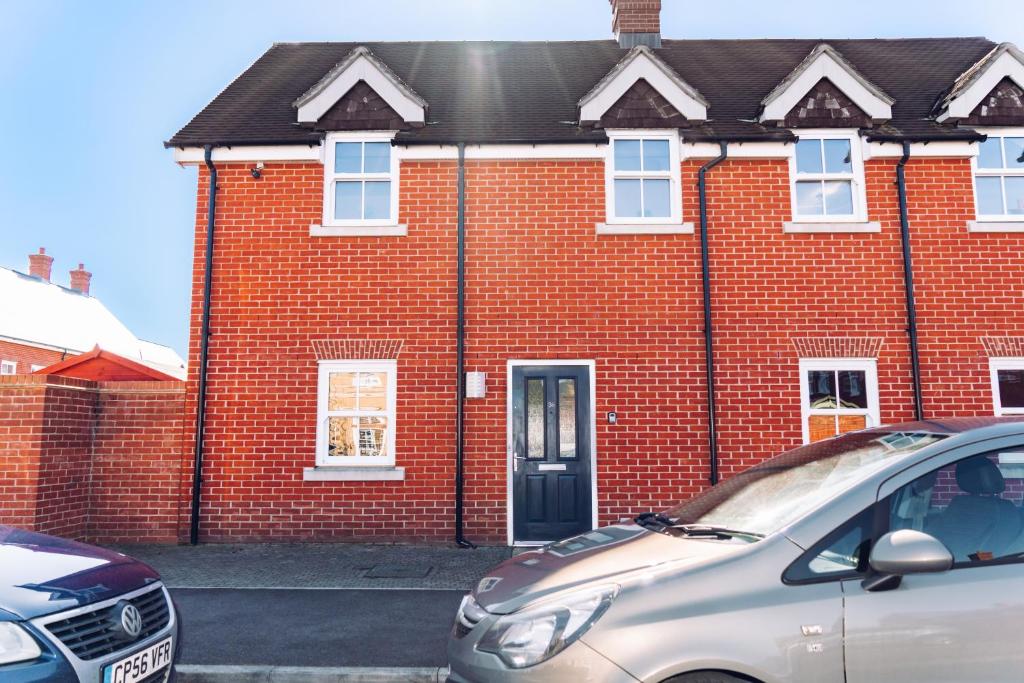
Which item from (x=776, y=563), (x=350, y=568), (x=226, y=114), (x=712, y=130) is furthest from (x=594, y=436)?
(x=226, y=114)

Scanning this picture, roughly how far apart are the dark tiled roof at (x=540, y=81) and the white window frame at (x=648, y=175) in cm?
27

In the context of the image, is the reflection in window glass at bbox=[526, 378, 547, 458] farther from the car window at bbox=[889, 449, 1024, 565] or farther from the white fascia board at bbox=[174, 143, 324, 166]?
the car window at bbox=[889, 449, 1024, 565]

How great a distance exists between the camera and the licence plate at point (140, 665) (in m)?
3.00

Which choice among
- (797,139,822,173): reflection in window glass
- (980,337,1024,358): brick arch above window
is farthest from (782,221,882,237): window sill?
(980,337,1024,358): brick arch above window

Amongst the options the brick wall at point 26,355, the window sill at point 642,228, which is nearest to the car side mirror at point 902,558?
the window sill at point 642,228

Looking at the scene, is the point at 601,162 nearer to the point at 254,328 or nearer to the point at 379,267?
the point at 379,267

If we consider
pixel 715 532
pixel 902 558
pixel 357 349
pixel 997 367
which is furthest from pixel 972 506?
pixel 997 367

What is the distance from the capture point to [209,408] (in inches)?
343

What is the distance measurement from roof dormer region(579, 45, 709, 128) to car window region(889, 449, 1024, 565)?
726 cm

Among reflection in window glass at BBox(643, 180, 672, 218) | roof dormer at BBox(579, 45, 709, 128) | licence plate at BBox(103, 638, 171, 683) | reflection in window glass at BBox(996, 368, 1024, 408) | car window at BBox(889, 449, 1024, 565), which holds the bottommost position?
licence plate at BBox(103, 638, 171, 683)

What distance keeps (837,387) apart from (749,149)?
338 centimetres

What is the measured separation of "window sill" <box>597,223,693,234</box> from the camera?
8914mm

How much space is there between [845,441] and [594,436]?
5.23 metres

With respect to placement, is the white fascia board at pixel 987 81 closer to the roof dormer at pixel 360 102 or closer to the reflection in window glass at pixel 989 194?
the reflection in window glass at pixel 989 194
